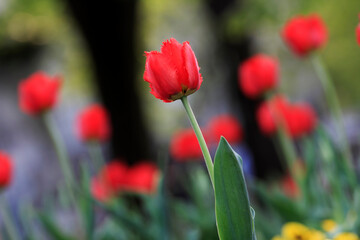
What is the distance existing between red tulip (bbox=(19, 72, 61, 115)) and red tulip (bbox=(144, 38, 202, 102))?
104cm

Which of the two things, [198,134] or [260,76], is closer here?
[198,134]

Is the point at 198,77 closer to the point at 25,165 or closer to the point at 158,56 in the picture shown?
the point at 158,56

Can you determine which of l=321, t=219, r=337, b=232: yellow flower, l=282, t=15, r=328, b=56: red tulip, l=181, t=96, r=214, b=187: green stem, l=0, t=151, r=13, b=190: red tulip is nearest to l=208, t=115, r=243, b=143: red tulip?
l=282, t=15, r=328, b=56: red tulip

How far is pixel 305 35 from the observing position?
1617mm

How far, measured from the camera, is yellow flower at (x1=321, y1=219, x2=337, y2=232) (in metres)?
1.39

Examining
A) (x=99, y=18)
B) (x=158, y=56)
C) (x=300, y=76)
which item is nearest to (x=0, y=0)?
(x=99, y=18)

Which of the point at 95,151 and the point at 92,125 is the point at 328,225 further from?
the point at 95,151

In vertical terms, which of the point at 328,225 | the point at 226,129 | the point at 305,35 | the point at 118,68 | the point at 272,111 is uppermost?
the point at 118,68

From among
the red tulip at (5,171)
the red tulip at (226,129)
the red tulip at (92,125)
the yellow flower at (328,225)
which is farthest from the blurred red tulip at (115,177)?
the yellow flower at (328,225)

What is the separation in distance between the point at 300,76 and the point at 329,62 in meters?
3.81

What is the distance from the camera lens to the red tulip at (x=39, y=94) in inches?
67.2

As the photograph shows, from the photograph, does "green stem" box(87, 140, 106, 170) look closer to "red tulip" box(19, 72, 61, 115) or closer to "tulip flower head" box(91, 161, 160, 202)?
"tulip flower head" box(91, 161, 160, 202)

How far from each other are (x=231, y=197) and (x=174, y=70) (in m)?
0.20

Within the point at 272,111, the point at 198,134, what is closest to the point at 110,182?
the point at 272,111
